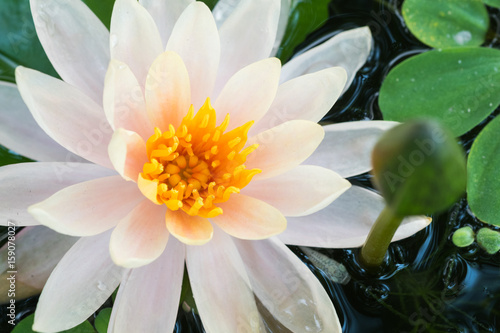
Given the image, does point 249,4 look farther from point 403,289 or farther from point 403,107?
point 403,289

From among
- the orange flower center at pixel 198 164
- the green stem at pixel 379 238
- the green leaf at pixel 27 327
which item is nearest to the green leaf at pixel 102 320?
the green leaf at pixel 27 327

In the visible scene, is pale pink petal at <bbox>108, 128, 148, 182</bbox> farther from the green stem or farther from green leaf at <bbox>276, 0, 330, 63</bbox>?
green leaf at <bbox>276, 0, 330, 63</bbox>

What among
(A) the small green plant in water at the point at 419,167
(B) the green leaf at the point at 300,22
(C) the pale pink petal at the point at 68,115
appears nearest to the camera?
(A) the small green plant in water at the point at 419,167

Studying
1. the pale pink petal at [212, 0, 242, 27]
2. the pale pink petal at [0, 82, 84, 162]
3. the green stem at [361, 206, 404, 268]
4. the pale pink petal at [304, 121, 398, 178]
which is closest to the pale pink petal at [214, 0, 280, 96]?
the pale pink petal at [212, 0, 242, 27]

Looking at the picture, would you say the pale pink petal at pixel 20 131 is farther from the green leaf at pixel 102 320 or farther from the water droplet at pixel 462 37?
the water droplet at pixel 462 37

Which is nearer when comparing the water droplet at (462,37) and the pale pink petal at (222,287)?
the pale pink petal at (222,287)

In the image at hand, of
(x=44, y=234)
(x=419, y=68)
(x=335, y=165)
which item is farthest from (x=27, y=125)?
(x=419, y=68)

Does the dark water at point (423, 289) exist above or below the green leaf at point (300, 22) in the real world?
below
